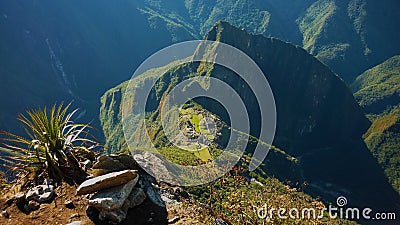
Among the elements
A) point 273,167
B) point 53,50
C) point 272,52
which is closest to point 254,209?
point 273,167

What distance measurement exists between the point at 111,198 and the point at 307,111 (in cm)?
13912

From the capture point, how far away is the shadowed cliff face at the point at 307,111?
369ft

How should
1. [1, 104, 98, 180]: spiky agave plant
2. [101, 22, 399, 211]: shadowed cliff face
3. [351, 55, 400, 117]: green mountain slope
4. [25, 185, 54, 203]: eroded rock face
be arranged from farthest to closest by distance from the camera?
[351, 55, 400, 117]: green mountain slope
[101, 22, 399, 211]: shadowed cliff face
[1, 104, 98, 180]: spiky agave plant
[25, 185, 54, 203]: eroded rock face

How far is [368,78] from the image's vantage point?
625ft

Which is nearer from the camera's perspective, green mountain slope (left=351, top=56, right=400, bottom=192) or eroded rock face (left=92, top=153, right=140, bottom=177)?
eroded rock face (left=92, top=153, right=140, bottom=177)

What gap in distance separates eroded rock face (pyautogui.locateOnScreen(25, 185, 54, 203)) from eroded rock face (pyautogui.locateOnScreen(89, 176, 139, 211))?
1.20m

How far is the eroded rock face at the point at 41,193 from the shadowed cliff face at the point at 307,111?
328 ft

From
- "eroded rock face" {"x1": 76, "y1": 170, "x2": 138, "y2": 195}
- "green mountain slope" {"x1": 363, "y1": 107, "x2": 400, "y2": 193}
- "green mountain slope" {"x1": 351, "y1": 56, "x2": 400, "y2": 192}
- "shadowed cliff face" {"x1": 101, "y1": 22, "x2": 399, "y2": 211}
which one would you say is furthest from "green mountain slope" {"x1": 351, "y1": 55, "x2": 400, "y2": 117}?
"eroded rock face" {"x1": 76, "y1": 170, "x2": 138, "y2": 195}

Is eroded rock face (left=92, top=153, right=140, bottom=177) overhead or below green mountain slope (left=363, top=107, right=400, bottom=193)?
below

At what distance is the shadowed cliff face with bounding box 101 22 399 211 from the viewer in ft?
369

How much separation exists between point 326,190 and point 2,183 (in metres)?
107

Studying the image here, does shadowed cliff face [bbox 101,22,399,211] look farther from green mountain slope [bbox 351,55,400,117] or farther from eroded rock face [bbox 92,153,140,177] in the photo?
eroded rock face [bbox 92,153,140,177]

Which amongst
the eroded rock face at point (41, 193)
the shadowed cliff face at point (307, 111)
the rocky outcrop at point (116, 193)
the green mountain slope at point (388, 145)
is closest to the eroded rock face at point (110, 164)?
the rocky outcrop at point (116, 193)

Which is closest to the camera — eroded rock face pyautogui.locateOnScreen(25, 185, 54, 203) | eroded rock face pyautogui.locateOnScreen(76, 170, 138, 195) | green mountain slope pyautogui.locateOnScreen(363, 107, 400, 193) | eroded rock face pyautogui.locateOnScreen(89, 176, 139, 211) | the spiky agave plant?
eroded rock face pyautogui.locateOnScreen(89, 176, 139, 211)
